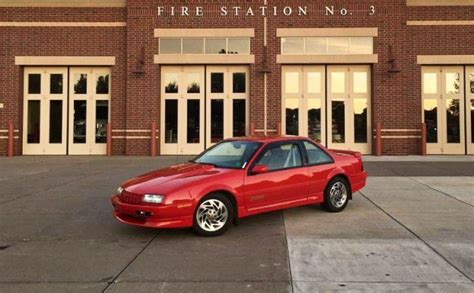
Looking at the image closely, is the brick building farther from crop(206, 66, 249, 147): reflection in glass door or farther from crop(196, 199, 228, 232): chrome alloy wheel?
crop(196, 199, 228, 232): chrome alloy wheel

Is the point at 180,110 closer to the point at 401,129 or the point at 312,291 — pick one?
the point at 401,129

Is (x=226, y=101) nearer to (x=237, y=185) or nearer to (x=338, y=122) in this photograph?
(x=338, y=122)

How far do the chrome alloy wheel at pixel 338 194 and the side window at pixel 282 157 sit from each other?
0.91 metres

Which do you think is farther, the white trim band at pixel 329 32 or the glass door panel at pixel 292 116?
the glass door panel at pixel 292 116

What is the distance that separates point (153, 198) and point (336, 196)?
3.47 metres

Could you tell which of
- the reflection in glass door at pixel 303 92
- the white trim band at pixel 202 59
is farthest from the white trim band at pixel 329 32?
the white trim band at pixel 202 59

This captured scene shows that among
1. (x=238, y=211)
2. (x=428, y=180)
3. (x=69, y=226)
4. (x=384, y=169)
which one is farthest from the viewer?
(x=384, y=169)

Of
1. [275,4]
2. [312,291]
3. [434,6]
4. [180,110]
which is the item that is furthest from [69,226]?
[434,6]

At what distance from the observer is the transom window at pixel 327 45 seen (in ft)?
65.5

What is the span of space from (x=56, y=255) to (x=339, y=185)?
4789 mm

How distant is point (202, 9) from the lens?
65.8ft

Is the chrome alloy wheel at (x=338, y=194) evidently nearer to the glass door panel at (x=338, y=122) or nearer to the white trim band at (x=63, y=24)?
the glass door panel at (x=338, y=122)

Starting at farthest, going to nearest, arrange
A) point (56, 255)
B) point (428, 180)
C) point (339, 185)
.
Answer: point (428, 180), point (339, 185), point (56, 255)

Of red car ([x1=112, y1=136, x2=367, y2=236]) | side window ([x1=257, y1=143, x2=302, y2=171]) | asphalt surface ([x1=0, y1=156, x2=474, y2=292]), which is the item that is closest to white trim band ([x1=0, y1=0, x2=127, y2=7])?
asphalt surface ([x1=0, y1=156, x2=474, y2=292])
